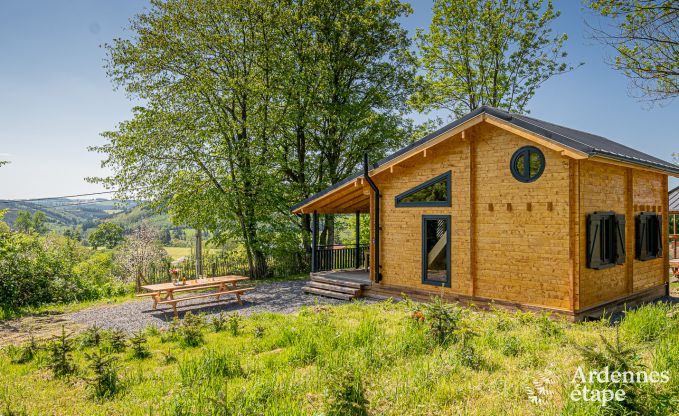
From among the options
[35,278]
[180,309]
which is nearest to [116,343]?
[180,309]

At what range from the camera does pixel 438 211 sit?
1016 cm

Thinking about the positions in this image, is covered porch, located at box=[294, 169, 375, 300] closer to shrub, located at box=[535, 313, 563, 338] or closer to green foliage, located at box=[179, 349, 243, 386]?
shrub, located at box=[535, 313, 563, 338]

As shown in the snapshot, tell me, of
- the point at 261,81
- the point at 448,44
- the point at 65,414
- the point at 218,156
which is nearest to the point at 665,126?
the point at 448,44

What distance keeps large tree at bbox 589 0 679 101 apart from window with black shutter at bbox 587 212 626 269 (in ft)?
25.9

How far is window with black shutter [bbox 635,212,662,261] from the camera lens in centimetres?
1016

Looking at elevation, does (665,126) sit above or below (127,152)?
above

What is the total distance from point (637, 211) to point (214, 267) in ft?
50.4

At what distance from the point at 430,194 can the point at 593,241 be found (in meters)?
3.69

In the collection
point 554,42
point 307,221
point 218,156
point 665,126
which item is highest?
point 554,42

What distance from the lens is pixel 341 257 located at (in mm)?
16453

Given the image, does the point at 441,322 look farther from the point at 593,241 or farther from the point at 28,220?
the point at 28,220

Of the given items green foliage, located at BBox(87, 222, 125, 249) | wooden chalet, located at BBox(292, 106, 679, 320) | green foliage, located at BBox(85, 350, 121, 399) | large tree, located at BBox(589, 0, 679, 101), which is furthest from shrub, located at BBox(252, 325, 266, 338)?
green foliage, located at BBox(87, 222, 125, 249)

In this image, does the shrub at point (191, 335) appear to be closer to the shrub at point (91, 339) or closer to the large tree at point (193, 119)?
the shrub at point (91, 339)

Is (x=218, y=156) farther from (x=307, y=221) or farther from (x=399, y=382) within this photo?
(x=399, y=382)
